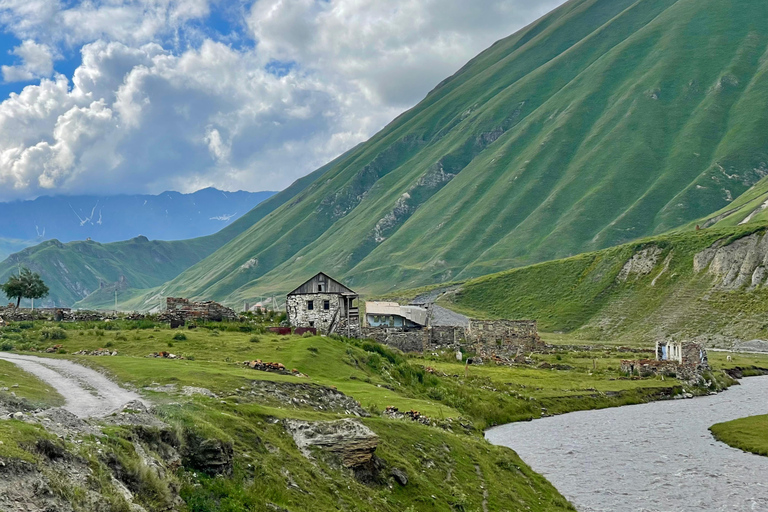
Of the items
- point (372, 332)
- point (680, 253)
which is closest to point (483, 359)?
point (372, 332)

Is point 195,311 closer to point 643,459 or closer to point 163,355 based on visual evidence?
point 163,355

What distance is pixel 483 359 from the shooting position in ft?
298

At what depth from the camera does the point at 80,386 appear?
29.3m

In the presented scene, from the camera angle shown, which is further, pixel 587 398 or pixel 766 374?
pixel 766 374

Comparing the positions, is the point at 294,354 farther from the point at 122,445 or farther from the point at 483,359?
the point at 483,359

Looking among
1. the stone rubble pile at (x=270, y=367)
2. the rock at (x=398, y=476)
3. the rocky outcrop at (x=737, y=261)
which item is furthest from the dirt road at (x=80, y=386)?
the rocky outcrop at (x=737, y=261)

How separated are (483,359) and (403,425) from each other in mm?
58592

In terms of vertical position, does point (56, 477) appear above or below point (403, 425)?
above

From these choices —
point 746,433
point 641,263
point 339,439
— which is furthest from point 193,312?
point 641,263

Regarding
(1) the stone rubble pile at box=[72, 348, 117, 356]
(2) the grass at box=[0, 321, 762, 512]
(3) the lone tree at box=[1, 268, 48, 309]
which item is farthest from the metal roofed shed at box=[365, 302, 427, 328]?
(1) the stone rubble pile at box=[72, 348, 117, 356]

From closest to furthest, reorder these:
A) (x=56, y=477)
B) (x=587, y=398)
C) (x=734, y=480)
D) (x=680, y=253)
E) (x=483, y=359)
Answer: (x=56, y=477) → (x=734, y=480) → (x=587, y=398) → (x=483, y=359) → (x=680, y=253)

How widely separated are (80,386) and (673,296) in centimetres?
15990

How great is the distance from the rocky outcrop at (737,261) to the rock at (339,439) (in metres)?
153

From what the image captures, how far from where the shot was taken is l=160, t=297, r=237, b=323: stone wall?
65.6 m
